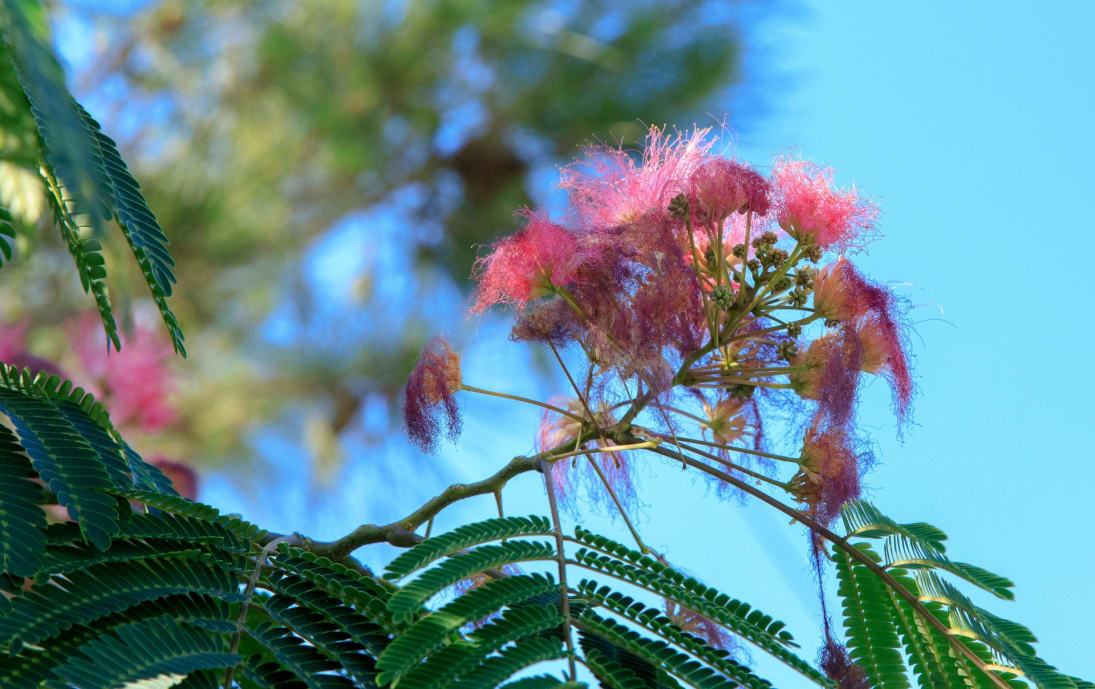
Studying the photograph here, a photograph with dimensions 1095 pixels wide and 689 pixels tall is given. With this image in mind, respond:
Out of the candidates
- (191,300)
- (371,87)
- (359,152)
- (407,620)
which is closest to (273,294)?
(191,300)

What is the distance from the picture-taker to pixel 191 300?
16.2 feet

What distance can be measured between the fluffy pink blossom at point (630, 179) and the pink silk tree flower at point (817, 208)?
0.38ft

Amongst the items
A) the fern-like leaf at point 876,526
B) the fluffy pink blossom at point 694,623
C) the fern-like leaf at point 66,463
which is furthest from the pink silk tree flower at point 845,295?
the fern-like leaf at point 66,463

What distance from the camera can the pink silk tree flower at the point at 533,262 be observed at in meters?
1.34

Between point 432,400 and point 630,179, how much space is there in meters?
0.41

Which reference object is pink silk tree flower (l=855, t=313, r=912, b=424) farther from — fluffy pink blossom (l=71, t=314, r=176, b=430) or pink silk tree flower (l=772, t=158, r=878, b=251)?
fluffy pink blossom (l=71, t=314, r=176, b=430)

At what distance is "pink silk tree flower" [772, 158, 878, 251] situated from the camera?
4.54ft

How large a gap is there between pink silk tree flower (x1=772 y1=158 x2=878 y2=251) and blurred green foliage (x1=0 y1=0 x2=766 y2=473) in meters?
3.34

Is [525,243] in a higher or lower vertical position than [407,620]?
higher

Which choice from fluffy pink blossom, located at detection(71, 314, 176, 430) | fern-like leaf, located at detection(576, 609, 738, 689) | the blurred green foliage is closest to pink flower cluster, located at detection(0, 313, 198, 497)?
fluffy pink blossom, located at detection(71, 314, 176, 430)

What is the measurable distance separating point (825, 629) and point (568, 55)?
487cm

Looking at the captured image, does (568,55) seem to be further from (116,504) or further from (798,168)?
(116,504)

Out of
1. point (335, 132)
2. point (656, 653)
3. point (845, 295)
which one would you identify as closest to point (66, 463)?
point (656, 653)

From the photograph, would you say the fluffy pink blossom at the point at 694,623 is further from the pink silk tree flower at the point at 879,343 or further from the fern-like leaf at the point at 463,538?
the pink silk tree flower at the point at 879,343
